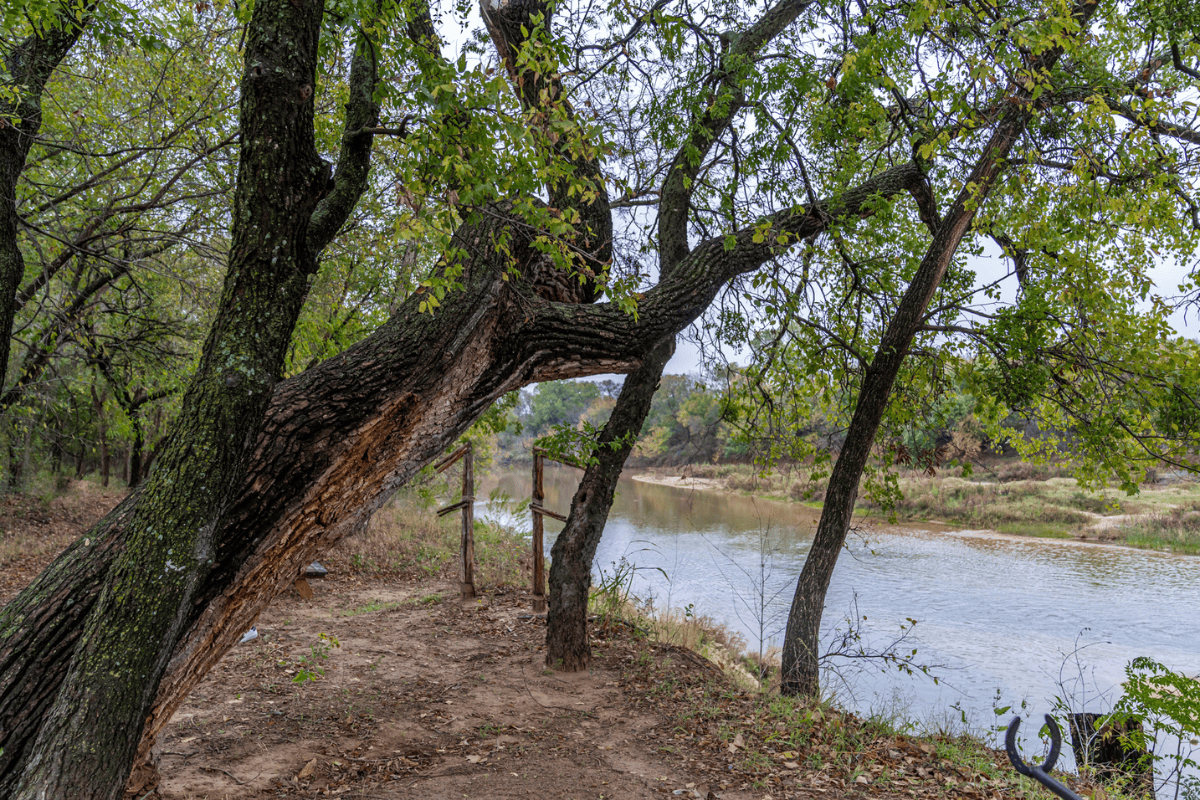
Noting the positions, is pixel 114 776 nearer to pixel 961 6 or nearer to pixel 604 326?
pixel 604 326

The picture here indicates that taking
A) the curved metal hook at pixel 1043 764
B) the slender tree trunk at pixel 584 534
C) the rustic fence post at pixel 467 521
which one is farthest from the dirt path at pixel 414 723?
the curved metal hook at pixel 1043 764

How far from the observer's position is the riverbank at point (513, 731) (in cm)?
385

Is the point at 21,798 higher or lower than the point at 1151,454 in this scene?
lower

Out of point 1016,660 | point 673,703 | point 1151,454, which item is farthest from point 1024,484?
point 673,703

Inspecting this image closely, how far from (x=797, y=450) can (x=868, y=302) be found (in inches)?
70.6

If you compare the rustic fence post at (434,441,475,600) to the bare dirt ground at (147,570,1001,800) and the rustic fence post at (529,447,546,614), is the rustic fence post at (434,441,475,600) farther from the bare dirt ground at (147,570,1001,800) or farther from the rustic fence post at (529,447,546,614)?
the bare dirt ground at (147,570,1001,800)

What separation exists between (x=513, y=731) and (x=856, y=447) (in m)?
3.82

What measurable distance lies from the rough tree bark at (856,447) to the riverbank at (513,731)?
1.54 ft

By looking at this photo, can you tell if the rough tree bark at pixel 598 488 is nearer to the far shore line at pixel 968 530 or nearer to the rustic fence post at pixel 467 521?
the rustic fence post at pixel 467 521

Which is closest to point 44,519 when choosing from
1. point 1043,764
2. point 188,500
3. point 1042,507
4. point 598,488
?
point 598,488

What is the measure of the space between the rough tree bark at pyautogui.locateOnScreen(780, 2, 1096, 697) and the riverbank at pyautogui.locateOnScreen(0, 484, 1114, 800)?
0.47m

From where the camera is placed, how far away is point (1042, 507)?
21.0m

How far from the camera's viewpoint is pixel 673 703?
5.24 m

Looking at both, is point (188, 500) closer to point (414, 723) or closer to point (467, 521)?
point (414, 723)
